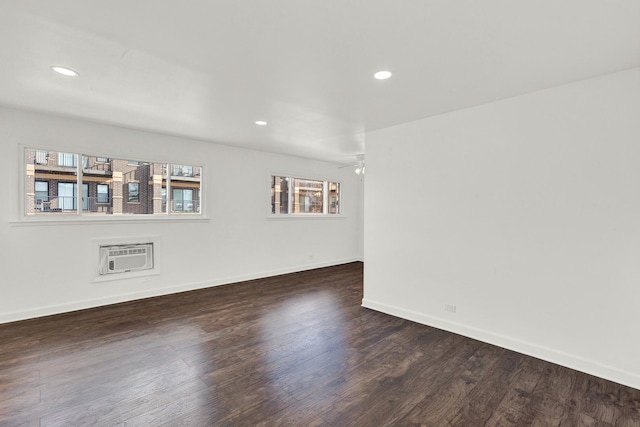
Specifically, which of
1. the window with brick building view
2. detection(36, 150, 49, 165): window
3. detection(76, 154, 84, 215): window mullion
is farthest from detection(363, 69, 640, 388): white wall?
detection(36, 150, 49, 165): window

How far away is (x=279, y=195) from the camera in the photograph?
622 centimetres

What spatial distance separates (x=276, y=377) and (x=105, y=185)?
3.60 meters

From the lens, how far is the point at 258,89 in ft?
9.40

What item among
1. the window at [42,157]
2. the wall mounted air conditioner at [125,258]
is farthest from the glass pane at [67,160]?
the wall mounted air conditioner at [125,258]

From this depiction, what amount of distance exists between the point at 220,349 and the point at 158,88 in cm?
253

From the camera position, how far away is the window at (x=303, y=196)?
6.18m

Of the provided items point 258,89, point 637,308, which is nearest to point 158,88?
point 258,89

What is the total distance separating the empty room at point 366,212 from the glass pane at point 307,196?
6.59 feet

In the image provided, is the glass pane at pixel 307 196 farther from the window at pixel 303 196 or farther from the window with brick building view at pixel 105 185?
the window with brick building view at pixel 105 185

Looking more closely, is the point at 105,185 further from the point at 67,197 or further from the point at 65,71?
the point at 65,71

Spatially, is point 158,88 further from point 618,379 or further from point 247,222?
point 618,379

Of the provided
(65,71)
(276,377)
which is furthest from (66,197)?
(276,377)

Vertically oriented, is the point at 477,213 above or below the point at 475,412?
above

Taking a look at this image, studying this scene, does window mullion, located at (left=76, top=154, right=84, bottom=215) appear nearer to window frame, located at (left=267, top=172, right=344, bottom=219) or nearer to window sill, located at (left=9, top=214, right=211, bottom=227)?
window sill, located at (left=9, top=214, right=211, bottom=227)
